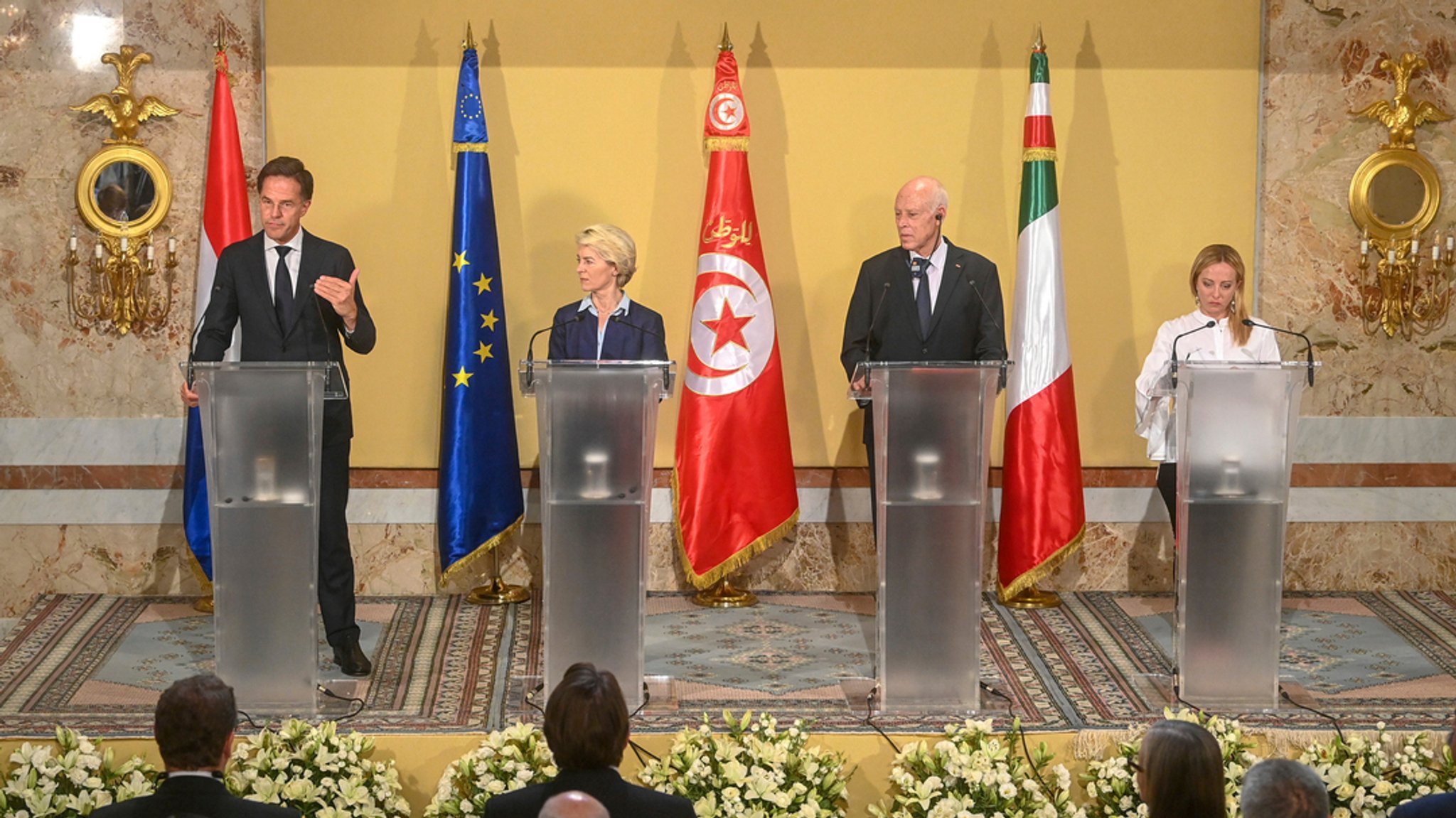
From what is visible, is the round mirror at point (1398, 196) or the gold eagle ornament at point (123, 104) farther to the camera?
the round mirror at point (1398, 196)

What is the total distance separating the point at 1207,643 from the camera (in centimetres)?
515

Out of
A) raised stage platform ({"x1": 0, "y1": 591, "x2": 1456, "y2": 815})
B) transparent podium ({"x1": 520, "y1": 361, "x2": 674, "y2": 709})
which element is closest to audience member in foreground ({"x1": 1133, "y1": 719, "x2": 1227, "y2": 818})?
raised stage platform ({"x1": 0, "y1": 591, "x2": 1456, "y2": 815})

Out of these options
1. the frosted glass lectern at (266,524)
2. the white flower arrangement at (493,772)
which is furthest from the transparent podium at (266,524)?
the white flower arrangement at (493,772)

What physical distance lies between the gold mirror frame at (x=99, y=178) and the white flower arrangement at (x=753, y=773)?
3.50m

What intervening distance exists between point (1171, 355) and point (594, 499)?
2.24 metres

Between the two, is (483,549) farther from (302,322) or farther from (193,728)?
(193,728)

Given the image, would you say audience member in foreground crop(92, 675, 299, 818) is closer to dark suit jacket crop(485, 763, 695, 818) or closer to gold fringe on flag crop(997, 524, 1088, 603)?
dark suit jacket crop(485, 763, 695, 818)

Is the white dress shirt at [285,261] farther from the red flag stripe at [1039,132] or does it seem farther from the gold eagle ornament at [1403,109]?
the gold eagle ornament at [1403,109]

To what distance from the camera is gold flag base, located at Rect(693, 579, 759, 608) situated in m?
6.80

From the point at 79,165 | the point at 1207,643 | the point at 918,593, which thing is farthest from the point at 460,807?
the point at 79,165

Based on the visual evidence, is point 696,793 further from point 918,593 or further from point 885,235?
point 885,235

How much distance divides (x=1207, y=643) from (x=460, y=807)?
239cm

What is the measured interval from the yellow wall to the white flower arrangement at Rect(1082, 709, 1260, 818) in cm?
245

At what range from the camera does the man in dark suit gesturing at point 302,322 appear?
213 inches
